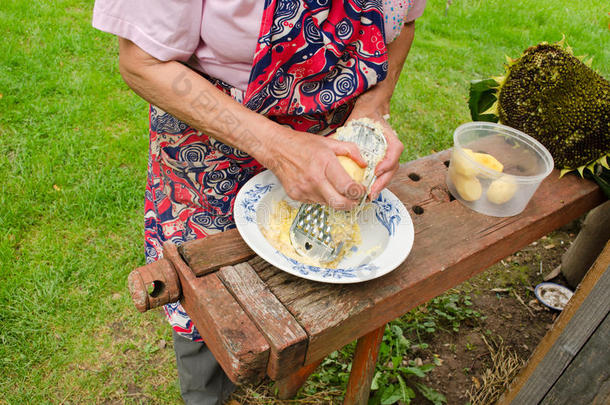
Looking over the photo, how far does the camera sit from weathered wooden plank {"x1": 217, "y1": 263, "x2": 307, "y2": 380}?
1.08 meters

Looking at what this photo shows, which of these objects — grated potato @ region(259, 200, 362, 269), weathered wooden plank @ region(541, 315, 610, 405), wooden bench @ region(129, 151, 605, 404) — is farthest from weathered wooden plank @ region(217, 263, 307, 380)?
weathered wooden plank @ region(541, 315, 610, 405)

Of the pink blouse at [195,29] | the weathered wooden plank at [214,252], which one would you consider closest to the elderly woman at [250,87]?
the pink blouse at [195,29]

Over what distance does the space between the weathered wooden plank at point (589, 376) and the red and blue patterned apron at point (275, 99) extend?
1.17 m

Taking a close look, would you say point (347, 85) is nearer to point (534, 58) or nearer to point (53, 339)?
point (534, 58)

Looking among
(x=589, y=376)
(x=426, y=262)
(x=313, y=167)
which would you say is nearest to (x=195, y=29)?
(x=313, y=167)

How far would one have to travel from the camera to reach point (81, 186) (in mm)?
3150

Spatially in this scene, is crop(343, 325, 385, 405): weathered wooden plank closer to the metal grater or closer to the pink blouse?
the metal grater

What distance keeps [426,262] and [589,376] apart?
0.73 metres

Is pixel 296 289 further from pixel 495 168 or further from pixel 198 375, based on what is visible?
pixel 198 375

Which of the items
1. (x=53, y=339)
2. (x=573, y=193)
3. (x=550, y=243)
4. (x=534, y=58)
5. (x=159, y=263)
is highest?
(x=534, y=58)

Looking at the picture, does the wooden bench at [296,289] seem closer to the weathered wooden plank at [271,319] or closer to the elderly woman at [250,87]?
the weathered wooden plank at [271,319]

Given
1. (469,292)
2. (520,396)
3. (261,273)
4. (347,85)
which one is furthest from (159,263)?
(469,292)

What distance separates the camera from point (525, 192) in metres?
1.64

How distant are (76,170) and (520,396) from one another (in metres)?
3.15
